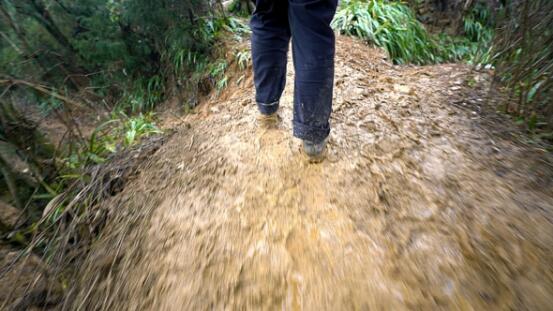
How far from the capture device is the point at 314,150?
4.12ft

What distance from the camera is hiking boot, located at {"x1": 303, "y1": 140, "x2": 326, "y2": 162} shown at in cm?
125

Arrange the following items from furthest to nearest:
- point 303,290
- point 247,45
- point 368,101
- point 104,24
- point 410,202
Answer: point 104,24, point 247,45, point 368,101, point 410,202, point 303,290

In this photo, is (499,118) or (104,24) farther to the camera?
(104,24)

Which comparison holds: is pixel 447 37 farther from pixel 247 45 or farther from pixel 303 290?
pixel 303 290

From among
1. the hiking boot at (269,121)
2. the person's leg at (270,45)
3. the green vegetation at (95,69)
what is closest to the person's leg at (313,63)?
the person's leg at (270,45)

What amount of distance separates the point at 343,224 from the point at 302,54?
27.7 inches

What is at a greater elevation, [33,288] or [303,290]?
[303,290]

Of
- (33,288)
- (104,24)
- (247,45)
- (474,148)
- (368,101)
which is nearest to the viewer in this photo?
(33,288)

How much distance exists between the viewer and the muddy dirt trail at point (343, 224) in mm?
746

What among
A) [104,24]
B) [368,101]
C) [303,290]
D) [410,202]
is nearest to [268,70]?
[368,101]

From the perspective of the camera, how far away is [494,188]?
3.30ft

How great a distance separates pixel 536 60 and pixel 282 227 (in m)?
1.47

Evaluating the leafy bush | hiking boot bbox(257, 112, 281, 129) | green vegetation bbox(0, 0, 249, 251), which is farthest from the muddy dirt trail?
the leafy bush

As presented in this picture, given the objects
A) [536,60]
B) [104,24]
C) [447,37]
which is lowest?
[447,37]
